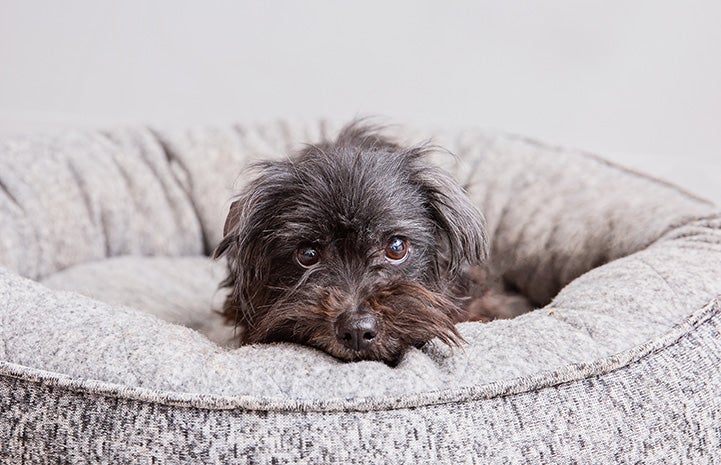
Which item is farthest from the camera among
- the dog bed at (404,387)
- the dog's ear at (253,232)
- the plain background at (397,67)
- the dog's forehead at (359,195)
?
the plain background at (397,67)

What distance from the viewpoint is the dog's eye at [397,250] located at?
245 centimetres

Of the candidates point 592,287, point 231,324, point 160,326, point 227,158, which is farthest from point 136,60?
point 592,287

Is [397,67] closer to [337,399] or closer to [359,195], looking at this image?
[359,195]

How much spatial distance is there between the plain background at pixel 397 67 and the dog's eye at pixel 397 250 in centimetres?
304

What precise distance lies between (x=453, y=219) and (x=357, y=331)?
73 centimetres

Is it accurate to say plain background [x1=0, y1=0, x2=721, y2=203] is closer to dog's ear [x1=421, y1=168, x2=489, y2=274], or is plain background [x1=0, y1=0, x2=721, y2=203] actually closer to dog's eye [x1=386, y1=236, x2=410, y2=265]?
dog's ear [x1=421, y1=168, x2=489, y2=274]

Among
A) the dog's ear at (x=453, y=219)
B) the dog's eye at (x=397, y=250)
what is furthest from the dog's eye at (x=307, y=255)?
the dog's ear at (x=453, y=219)

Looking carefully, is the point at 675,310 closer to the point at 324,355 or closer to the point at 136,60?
the point at 324,355

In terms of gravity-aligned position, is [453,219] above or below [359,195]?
below

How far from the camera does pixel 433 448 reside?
1788mm

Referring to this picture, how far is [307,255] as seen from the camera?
2.43m

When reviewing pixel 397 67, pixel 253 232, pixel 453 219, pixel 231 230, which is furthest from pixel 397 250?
pixel 397 67

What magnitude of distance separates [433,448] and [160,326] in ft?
3.13

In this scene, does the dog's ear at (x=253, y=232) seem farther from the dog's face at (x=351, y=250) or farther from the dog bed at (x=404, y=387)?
the dog bed at (x=404, y=387)
